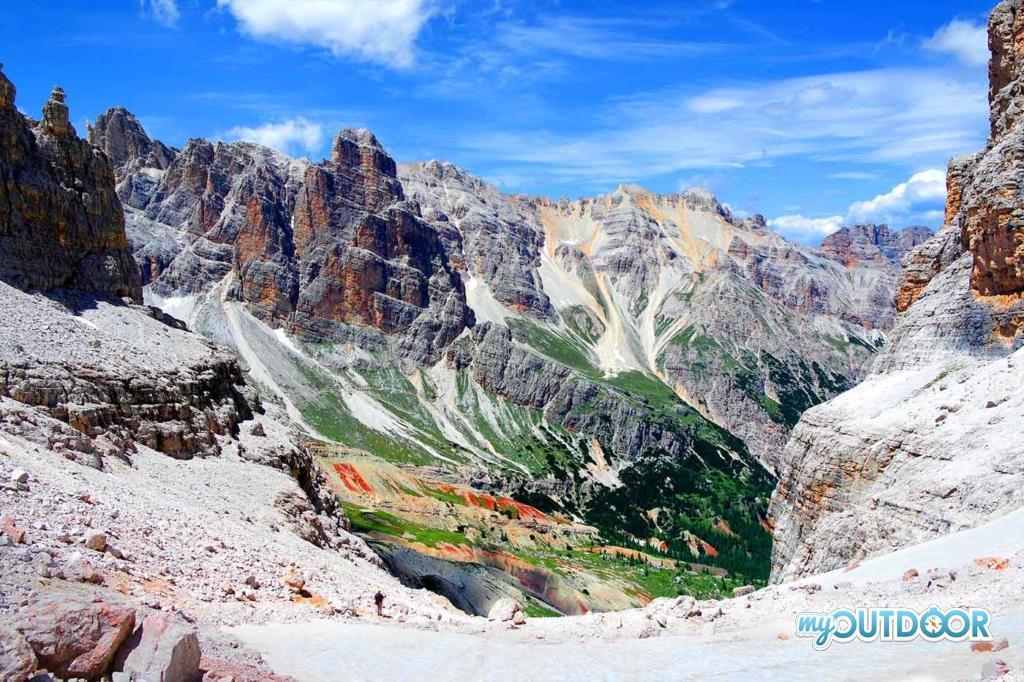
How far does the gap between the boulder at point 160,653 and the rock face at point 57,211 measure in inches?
2039

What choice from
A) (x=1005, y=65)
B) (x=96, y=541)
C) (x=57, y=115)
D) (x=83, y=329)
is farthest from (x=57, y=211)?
(x=1005, y=65)

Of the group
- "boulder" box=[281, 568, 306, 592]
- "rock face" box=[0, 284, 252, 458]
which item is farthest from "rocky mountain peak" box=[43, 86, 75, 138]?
"boulder" box=[281, 568, 306, 592]

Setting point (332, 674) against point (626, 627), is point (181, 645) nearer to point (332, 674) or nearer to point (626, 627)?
point (332, 674)

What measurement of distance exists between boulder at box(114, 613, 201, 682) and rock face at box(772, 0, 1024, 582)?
32056mm

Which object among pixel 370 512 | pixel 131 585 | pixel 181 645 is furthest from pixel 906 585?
pixel 370 512

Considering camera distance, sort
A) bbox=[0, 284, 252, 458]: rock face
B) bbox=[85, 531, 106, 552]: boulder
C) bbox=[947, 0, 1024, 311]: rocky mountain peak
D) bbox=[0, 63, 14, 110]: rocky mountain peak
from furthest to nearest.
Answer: bbox=[0, 63, 14, 110]: rocky mountain peak < bbox=[947, 0, 1024, 311]: rocky mountain peak < bbox=[0, 284, 252, 458]: rock face < bbox=[85, 531, 106, 552]: boulder

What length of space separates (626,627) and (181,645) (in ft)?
48.3

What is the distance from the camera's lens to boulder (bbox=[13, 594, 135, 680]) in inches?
631

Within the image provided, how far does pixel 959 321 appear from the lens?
182ft

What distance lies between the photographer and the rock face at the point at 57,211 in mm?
64719

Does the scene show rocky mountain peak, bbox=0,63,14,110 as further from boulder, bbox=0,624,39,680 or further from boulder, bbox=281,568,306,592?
boulder, bbox=0,624,39,680

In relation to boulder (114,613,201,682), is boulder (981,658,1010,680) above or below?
above

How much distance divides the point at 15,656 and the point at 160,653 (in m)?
2.67

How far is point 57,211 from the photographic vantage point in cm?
6975
